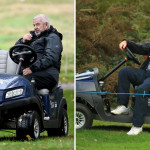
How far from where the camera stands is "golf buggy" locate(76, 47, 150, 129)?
20.5 feet

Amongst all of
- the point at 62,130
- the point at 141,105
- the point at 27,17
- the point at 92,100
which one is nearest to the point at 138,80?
the point at 141,105

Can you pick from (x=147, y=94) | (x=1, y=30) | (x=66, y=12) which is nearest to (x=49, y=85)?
(x=147, y=94)

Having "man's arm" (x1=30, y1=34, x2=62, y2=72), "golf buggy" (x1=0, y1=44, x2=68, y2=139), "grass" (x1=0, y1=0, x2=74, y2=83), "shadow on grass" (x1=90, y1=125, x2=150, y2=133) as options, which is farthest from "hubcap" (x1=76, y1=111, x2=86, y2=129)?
"grass" (x1=0, y1=0, x2=74, y2=83)

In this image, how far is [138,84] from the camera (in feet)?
20.2

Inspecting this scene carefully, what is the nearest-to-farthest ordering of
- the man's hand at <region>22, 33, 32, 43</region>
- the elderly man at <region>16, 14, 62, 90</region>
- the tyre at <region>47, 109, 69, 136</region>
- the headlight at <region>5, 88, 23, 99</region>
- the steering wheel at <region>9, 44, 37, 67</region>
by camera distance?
the headlight at <region>5, 88, 23, 99</region> → the steering wheel at <region>9, 44, 37, 67</region> → the elderly man at <region>16, 14, 62, 90</region> → the man's hand at <region>22, 33, 32, 43</region> → the tyre at <region>47, 109, 69, 136</region>

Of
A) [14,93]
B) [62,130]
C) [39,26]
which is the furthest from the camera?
[62,130]

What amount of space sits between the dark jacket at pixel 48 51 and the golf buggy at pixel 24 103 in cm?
11

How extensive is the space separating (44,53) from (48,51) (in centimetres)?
10

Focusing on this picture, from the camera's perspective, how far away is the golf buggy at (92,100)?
6.26m

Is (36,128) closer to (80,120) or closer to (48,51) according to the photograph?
(48,51)

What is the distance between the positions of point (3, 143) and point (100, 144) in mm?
863

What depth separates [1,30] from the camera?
17438mm

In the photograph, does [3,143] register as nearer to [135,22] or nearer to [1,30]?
[135,22]

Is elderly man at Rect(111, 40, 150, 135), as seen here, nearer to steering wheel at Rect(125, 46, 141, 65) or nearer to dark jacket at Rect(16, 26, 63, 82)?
steering wheel at Rect(125, 46, 141, 65)
